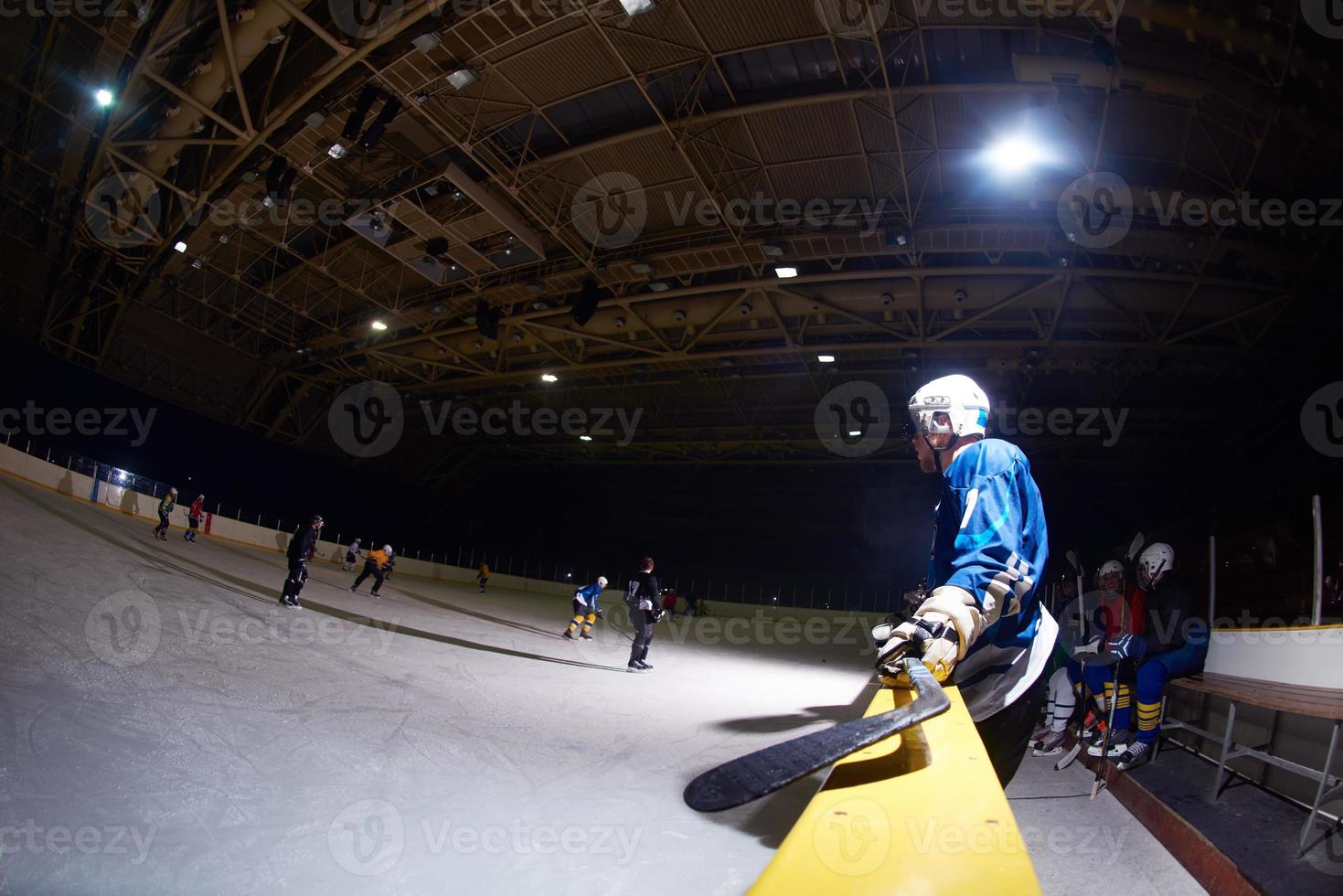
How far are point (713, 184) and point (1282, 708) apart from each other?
11973 millimetres

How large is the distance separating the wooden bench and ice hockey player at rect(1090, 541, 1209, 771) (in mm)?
182

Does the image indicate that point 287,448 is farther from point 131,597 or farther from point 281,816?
point 281,816

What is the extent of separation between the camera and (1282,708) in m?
3.30

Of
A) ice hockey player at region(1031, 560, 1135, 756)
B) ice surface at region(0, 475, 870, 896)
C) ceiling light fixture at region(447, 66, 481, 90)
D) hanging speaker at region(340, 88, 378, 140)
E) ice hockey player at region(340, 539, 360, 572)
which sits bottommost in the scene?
ice hockey player at region(340, 539, 360, 572)

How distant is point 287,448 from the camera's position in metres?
26.0

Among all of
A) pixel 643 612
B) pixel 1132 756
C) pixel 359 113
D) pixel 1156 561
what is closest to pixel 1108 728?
pixel 1132 756

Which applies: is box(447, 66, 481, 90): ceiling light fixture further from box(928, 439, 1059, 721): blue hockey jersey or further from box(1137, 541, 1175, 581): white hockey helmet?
box(1137, 541, 1175, 581): white hockey helmet

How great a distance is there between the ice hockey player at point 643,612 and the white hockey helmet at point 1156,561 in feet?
20.5

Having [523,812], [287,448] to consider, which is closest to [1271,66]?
[523,812]

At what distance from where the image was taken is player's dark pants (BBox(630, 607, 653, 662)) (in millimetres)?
9891

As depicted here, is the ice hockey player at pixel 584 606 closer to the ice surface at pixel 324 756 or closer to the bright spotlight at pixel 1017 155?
the ice surface at pixel 324 756

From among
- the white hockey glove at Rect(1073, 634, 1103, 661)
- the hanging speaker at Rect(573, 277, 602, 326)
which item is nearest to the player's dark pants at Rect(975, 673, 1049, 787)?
the white hockey glove at Rect(1073, 634, 1103, 661)

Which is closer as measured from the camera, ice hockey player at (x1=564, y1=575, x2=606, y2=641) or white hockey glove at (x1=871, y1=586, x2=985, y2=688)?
white hockey glove at (x1=871, y1=586, x2=985, y2=688)

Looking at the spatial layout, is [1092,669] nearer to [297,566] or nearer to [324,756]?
[324,756]
